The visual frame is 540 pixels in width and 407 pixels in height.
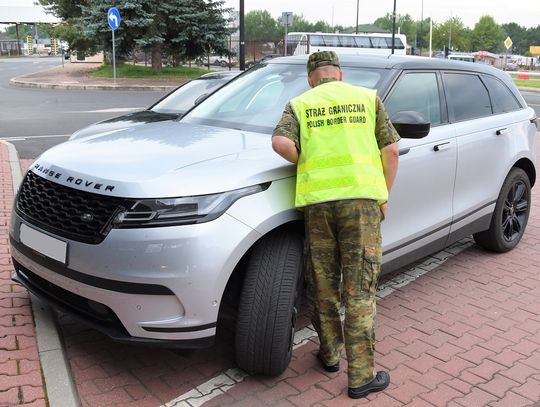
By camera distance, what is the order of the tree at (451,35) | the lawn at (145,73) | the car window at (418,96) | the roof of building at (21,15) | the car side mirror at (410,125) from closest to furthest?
the car side mirror at (410,125)
the car window at (418,96)
the lawn at (145,73)
the roof of building at (21,15)
the tree at (451,35)

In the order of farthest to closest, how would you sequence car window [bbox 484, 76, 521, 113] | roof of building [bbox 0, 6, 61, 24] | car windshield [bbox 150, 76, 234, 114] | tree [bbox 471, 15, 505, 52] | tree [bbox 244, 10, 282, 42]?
tree [bbox 244, 10, 282, 42] < tree [bbox 471, 15, 505, 52] < roof of building [bbox 0, 6, 61, 24] < car windshield [bbox 150, 76, 234, 114] < car window [bbox 484, 76, 521, 113]

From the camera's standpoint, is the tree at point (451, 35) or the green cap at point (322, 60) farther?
the tree at point (451, 35)

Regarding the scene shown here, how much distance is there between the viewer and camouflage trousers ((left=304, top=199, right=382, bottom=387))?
9.71ft

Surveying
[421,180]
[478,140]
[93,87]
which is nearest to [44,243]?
[421,180]

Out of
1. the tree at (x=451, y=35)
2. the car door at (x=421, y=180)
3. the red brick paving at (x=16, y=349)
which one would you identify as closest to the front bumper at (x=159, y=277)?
the red brick paving at (x=16, y=349)

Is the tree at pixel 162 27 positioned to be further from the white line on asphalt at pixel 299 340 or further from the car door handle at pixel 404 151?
the car door handle at pixel 404 151

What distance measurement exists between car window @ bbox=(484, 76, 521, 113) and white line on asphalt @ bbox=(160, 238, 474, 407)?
4.44 feet

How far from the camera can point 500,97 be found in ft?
17.2

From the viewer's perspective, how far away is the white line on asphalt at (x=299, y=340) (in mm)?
3021

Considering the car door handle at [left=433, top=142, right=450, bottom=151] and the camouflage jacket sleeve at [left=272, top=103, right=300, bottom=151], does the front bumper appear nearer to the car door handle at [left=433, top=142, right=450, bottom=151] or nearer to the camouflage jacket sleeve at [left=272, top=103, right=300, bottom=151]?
the camouflage jacket sleeve at [left=272, top=103, right=300, bottom=151]

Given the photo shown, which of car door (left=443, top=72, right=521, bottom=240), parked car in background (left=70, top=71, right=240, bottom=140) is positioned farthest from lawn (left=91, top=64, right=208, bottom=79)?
car door (left=443, top=72, right=521, bottom=240)

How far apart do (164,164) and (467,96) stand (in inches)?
112

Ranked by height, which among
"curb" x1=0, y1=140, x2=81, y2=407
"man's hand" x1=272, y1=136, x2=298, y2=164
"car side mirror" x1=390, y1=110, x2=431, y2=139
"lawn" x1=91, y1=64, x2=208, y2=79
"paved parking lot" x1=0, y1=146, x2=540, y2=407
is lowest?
"paved parking lot" x1=0, y1=146, x2=540, y2=407

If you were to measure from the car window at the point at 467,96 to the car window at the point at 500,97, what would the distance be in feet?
0.38
